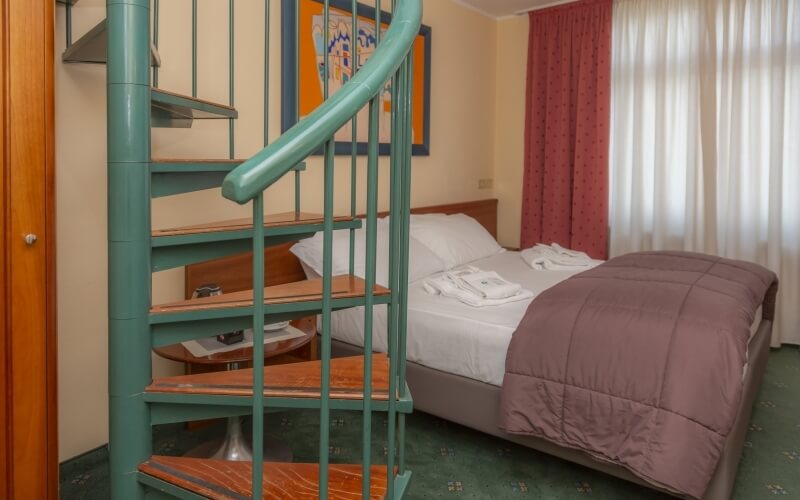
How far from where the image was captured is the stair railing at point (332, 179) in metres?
1.04

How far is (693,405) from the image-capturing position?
1.85 meters

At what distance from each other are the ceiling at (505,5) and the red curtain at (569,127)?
69 mm

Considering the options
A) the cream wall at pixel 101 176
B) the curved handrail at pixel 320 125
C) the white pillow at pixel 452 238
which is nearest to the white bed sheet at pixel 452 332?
the white pillow at pixel 452 238

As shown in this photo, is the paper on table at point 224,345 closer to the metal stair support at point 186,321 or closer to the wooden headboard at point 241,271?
the wooden headboard at point 241,271

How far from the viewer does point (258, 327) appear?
1.08 m

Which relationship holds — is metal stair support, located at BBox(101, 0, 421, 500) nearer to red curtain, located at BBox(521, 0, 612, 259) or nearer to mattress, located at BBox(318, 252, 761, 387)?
mattress, located at BBox(318, 252, 761, 387)

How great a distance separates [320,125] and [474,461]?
179 centimetres

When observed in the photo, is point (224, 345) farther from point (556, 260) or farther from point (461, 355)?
point (556, 260)

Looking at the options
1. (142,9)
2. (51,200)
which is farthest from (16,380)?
(142,9)

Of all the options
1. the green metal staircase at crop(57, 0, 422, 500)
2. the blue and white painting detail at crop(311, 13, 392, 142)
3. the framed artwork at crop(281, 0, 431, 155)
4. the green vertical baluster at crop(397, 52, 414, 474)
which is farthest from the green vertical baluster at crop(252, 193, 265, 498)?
the blue and white painting detail at crop(311, 13, 392, 142)

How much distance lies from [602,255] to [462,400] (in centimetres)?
244

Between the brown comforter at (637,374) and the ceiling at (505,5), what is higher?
the ceiling at (505,5)

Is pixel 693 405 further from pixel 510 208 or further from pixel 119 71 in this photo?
pixel 510 208

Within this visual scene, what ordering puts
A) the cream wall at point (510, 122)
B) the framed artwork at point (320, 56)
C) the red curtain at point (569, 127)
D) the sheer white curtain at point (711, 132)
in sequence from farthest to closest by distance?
the cream wall at point (510, 122)
the red curtain at point (569, 127)
the sheer white curtain at point (711, 132)
the framed artwork at point (320, 56)
